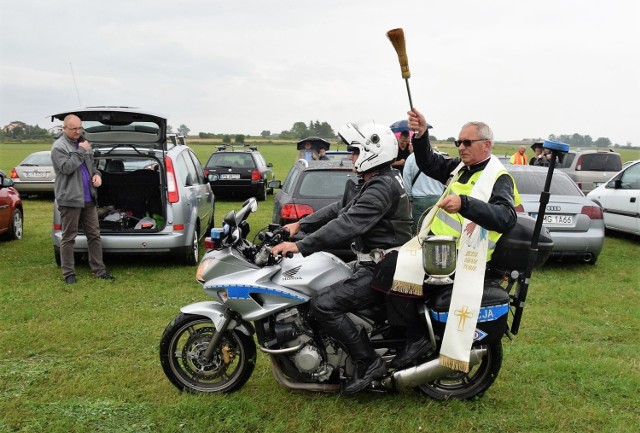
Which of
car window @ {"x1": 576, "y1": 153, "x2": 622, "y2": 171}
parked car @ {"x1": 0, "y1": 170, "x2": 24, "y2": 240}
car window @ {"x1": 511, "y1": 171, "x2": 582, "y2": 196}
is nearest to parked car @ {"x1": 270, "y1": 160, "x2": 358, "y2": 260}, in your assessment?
car window @ {"x1": 511, "y1": 171, "x2": 582, "y2": 196}

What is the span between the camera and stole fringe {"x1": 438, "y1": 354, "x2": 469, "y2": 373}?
363cm

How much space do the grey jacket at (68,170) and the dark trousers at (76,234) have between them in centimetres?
13

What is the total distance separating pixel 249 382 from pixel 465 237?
2026mm

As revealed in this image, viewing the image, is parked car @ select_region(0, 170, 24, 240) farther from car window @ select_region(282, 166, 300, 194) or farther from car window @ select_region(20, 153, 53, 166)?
car window @ select_region(20, 153, 53, 166)

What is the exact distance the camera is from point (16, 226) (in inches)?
406

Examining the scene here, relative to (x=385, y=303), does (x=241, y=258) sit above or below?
above

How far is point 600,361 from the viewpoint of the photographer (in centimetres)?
490

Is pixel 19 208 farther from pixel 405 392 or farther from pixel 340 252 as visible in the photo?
pixel 405 392

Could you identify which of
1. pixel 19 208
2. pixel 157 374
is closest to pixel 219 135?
pixel 19 208

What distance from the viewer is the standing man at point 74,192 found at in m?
7.00

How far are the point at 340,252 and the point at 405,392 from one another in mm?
3166

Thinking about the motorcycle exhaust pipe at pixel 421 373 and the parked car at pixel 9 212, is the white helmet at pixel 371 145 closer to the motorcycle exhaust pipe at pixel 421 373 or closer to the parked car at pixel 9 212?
the motorcycle exhaust pipe at pixel 421 373

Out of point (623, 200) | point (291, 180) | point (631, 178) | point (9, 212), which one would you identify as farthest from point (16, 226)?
point (631, 178)

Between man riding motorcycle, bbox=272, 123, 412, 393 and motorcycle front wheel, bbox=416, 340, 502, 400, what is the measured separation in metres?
0.55
